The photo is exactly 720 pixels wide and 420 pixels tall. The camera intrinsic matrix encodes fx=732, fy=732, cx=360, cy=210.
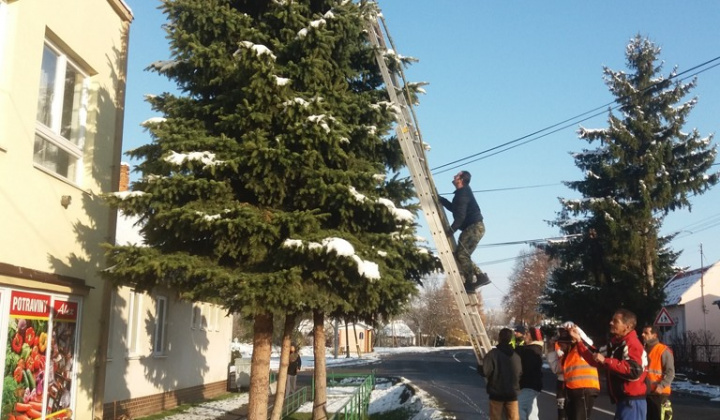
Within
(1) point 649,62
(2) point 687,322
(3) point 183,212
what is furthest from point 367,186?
(2) point 687,322

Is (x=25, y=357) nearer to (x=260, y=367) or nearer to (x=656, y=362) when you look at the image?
(x=260, y=367)

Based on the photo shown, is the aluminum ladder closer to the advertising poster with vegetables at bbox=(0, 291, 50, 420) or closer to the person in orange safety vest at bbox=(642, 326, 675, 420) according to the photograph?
the person in orange safety vest at bbox=(642, 326, 675, 420)

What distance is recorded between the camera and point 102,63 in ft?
37.7

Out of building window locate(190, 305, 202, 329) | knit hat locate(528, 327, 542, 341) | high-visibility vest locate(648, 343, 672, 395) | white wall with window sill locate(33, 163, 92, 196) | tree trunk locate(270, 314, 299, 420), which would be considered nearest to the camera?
high-visibility vest locate(648, 343, 672, 395)

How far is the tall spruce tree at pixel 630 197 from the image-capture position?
29.7 metres

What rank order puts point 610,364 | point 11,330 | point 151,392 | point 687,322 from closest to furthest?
point 610,364 → point 11,330 → point 151,392 → point 687,322

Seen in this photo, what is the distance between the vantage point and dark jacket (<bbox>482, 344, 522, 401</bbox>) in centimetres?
953

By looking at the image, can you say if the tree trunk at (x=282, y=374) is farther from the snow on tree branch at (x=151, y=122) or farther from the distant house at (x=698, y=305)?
the distant house at (x=698, y=305)

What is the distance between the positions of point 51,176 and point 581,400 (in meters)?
7.52

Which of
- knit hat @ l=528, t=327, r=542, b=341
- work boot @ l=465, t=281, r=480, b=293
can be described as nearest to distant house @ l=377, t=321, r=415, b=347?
knit hat @ l=528, t=327, r=542, b=341

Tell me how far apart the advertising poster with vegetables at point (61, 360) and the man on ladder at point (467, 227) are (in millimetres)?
5450

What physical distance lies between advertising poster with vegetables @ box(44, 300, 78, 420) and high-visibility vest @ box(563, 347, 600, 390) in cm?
675

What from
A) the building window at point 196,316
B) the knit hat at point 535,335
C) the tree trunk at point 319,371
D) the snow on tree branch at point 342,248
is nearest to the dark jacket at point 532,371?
the knit hat at point 535,335

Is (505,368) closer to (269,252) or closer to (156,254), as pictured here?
(269,252)
